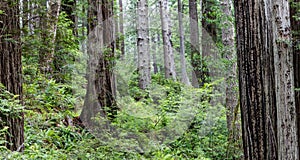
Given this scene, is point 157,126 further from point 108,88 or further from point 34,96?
point 34,96

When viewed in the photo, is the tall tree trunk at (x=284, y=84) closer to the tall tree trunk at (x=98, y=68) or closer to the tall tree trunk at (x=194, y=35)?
the tall tree trunk at (x=98, y=68)

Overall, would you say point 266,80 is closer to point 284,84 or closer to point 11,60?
point 284,84

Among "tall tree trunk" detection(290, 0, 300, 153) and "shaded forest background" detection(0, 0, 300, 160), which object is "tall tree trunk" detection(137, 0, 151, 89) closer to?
"shaded forest background" detection(0, 0, 300, 160)

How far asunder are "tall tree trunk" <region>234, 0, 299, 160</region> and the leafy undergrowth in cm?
288

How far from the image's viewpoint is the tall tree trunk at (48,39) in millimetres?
6694

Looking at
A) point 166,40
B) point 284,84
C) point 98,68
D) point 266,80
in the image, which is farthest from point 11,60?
point 166,40

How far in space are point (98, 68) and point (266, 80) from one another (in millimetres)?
5707

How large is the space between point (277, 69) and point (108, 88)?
5932 millimetres

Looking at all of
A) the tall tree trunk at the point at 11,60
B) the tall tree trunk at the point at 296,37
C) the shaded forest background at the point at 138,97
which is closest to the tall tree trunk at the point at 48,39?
the shaded forest background at the point at 138,97

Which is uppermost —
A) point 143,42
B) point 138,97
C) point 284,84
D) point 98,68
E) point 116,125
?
point 143,42


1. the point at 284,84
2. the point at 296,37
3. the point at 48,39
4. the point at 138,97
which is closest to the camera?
the point at 284,84

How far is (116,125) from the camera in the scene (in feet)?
26.2

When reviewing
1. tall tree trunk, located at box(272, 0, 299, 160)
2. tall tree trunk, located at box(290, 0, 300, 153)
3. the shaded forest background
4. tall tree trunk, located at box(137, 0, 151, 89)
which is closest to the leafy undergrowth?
the shaded forest background

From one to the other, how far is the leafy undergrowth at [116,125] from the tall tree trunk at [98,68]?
412 millimetres
